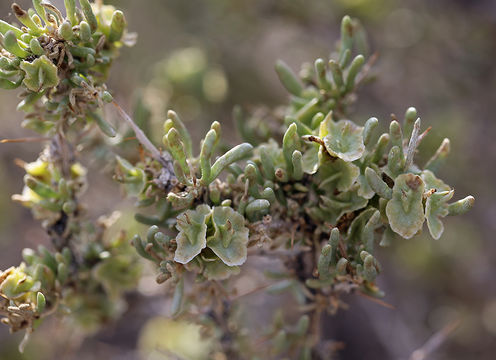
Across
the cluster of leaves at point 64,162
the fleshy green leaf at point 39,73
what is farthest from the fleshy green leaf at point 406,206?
the fleshy green leaf at point 39,73

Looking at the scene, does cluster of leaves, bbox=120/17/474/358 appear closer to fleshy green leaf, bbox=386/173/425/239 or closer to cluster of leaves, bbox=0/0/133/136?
fleshy green leaf, bbox=386/173/425/239

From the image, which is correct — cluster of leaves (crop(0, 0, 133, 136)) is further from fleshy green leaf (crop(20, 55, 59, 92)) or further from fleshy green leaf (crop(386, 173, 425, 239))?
fleshy green leaf (crop(386, 173, 425, 239))

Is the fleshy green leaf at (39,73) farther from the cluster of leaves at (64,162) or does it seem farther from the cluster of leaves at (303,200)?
the cluster of leaves at (303,200)

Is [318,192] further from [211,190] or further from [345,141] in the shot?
[211,190]

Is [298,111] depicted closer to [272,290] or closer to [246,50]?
[272,290]

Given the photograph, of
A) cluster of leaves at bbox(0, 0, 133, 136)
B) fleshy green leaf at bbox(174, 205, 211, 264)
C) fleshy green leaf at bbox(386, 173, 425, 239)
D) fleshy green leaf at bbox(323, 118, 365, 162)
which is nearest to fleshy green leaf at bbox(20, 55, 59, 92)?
cluster of leaves at bbox(0, 0, 133, 136)

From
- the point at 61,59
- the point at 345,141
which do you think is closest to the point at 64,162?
the point at 61,59

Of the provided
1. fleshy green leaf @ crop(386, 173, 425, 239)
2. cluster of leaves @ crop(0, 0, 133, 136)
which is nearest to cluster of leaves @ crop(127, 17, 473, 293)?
fleshy green leaf @ crop(386, 173, 425, 239)

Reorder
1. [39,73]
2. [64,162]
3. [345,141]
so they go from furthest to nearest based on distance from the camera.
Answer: [64,162]
[345,141]
[39,73]

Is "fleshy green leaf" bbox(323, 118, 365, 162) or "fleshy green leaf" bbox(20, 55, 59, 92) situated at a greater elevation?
"fleshy green leaf" bbox(20, 55, 59, 92)
